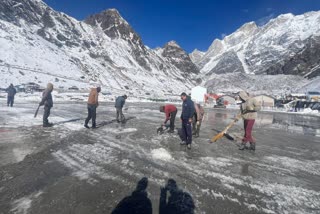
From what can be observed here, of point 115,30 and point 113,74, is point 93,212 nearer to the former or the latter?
point 113,74

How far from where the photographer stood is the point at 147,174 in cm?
507

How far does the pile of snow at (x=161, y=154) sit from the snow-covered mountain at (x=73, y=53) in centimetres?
4457

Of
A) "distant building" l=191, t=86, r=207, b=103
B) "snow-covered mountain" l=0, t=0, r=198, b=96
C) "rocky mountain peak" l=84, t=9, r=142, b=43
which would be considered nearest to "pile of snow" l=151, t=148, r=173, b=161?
"snow-covered mountain" l=0, t=0, r=198, b=96

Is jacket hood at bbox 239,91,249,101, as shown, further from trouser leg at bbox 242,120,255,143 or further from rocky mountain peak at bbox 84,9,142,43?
rocky mountain peak at bbox 84,9,142,43

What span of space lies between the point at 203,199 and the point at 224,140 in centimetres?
561

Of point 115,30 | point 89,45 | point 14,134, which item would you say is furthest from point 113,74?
point 14,134

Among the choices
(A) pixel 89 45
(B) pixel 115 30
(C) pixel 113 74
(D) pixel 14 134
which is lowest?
(D) pixel 14 134

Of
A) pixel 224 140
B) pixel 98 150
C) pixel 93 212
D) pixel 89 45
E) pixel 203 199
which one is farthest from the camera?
pixel 89 45

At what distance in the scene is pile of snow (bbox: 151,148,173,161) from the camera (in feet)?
20.9

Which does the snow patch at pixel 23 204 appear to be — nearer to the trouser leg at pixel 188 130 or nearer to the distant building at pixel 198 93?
the trouser leg at pixel 188 130

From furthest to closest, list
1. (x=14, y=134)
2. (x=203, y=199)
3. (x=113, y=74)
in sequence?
(x=113, y=74), (x=14, y=134), (x=203, y=199)

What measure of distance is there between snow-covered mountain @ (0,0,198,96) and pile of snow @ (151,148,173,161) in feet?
146

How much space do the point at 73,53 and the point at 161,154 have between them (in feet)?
319

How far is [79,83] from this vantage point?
65.1 metres
